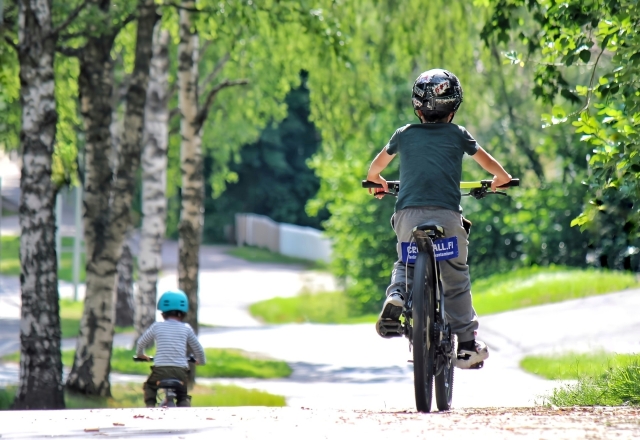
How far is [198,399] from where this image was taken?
481 inches

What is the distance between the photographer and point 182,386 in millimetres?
9258

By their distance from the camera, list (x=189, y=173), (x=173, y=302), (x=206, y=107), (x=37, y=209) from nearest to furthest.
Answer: (x=173, y=302) → (x=37, y=209) → (x=206, y=107) → (x=189, y=173)

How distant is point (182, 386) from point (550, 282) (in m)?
12.3

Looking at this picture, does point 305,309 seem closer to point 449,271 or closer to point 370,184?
point 370,184

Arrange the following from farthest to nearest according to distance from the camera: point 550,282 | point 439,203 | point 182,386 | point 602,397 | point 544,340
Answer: point 550,282 < point 544,340 < point 182,386 < point 602,397 < point 439,203

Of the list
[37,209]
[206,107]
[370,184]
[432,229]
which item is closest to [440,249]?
[432,229]

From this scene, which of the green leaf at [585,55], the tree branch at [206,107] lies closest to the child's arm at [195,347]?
the green leaf at [585,55]

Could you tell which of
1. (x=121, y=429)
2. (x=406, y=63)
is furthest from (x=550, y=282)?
(x=121, y=429)

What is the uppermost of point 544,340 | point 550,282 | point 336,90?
point 336,90

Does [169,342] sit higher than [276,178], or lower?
lower

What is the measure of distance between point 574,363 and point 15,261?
1377 inches

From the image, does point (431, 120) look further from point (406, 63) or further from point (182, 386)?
point (406, 63)

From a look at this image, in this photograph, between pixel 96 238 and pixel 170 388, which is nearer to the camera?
pixel 170 388

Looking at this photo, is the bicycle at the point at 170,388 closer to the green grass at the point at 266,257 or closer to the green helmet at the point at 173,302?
the green helmet at the point at 173,302
